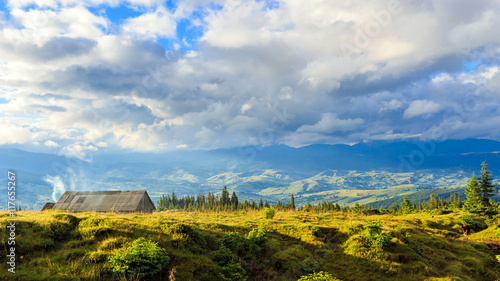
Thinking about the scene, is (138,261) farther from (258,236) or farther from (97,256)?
(258,236)

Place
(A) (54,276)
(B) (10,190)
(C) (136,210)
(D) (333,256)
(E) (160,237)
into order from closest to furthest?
(A) (54,276), (B) (10,190), (E) (160,237), (D) (333,256), (C) (136,210)

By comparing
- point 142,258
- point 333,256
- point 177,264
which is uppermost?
point 142,258

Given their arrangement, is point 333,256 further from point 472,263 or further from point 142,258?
point 142,258

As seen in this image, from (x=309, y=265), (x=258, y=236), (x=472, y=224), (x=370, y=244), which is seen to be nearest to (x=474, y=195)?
(x=472, y=224)

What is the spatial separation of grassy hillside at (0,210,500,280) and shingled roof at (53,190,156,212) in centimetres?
2881

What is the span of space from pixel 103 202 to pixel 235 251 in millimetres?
40122

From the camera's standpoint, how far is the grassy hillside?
40.3 feet

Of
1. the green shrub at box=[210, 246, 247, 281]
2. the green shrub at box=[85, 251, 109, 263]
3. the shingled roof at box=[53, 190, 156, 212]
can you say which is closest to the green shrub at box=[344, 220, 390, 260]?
the green shrub at box=[210, 246, 247, 281]

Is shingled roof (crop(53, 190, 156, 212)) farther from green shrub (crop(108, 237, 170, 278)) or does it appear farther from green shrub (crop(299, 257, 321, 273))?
green shrub (crop(299, 257, 321, 273))

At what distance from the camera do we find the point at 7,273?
34.5 feet

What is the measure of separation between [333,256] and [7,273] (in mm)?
20068

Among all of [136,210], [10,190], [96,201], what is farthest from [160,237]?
[96,201]

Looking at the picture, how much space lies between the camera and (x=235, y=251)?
1798 cm

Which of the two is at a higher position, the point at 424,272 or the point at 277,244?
the point at 277,244
